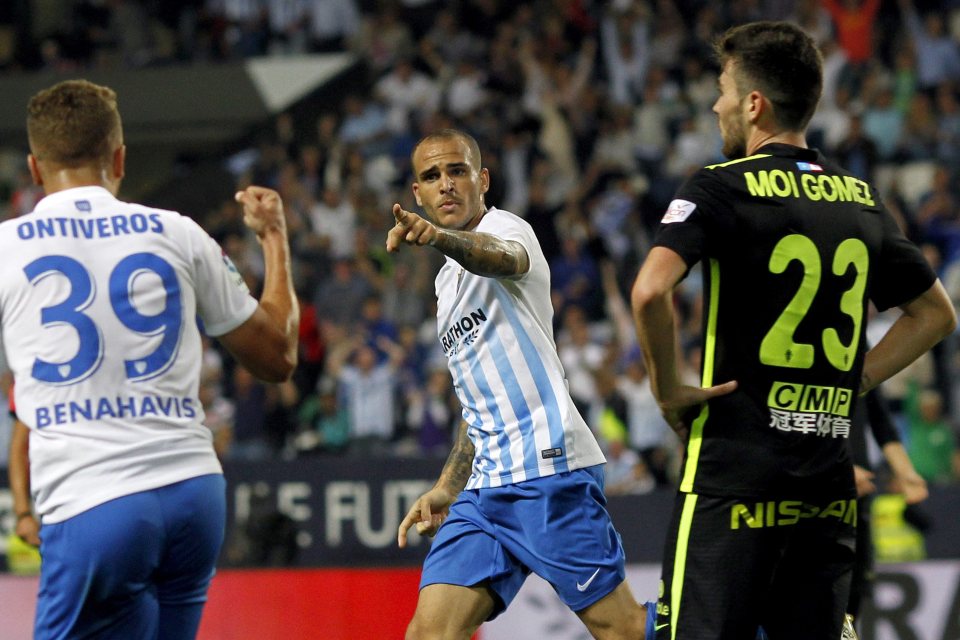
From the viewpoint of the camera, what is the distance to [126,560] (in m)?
3.70

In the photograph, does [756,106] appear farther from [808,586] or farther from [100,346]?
[100,346]

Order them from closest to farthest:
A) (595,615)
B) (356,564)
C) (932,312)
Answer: (932,312)
(595,615)
(356,564)

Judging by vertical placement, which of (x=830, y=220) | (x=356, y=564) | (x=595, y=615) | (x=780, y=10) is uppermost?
(x=780, y=10)

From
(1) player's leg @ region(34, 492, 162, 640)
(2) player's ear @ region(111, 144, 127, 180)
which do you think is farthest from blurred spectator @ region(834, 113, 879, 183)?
(1) player's leg @ region(34, 492, 162, 640)

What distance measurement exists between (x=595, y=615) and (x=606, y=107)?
12.1 metres

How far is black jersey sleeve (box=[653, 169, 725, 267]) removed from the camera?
375cm

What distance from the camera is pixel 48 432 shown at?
150 inches

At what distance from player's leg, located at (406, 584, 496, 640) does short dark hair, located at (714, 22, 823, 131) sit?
78.5 inches

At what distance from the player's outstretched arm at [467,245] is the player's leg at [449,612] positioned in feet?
3.70

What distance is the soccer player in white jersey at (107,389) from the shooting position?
3732 millimetres

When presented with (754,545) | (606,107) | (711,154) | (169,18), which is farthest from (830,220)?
(169,18)

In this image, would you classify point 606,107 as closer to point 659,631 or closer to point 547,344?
point 547,344

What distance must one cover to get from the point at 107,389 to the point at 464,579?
1.65 m

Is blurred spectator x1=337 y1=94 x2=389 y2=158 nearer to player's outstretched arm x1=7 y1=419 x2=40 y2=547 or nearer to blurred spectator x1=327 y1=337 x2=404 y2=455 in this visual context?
blurred spectator x1=327 y1=337 x2=404 y2=455
